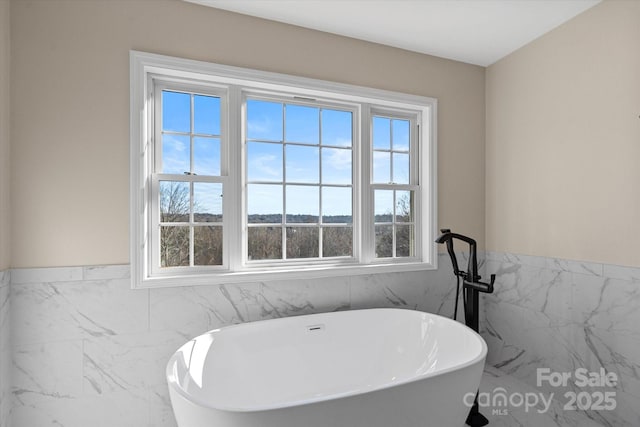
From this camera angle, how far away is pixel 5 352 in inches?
65.2

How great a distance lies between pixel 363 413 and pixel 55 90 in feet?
7.12

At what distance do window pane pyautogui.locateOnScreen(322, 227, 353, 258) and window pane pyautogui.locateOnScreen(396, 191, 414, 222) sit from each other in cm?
45

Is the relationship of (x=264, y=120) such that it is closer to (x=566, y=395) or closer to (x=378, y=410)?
(x=378, y=410)

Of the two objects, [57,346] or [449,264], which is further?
[449,264]

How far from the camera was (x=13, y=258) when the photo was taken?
68.5 inches

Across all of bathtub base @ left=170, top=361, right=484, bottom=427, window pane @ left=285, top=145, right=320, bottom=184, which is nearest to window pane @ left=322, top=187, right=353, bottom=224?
window pane @ left=285, top=145, right=320, bottom=184

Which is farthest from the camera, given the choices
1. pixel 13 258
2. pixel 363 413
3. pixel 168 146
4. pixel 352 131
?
pixel 352 131

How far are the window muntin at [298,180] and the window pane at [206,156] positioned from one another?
208mm

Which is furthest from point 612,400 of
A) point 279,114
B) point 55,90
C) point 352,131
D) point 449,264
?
point 55,90

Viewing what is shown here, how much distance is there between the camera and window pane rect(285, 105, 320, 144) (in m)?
2.47

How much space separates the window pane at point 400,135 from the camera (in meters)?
2.78

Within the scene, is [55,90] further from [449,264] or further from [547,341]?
[547,341]

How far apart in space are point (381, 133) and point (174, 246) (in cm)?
175

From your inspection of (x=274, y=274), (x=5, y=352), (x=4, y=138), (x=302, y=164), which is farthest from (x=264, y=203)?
(x=5, y=352)
